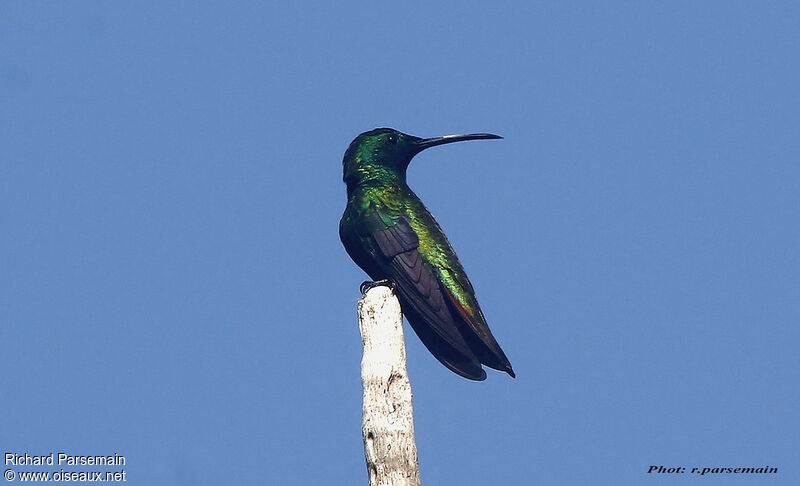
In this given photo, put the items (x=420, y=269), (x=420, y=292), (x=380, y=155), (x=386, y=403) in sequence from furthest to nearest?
(x=380, y=155)
(x=420, y=269)
(x=420, y=292)
(x=386, y=403)

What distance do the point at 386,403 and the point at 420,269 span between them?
199cm

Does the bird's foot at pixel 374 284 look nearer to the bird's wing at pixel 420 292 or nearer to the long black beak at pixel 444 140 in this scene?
the bird's wing at pixel 420 292

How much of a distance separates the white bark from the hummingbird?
38.8 inches

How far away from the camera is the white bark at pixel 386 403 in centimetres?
725

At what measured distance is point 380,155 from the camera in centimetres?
1024

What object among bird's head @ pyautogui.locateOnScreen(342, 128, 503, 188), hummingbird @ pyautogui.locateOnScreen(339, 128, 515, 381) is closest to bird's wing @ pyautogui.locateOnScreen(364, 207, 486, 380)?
hummingbird @ pyautogui.locateOnScreen(339, 128, 515, 381)

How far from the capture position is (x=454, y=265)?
9438mm

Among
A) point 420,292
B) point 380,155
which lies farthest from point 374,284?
point 380,155

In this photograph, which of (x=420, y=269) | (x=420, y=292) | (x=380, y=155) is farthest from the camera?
(x=380, y=155)

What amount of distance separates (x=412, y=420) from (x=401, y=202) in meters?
2.83

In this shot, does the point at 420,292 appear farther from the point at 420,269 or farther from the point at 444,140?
the point at 444,140

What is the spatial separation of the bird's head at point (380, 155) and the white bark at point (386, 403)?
2.29m

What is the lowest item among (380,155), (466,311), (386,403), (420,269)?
(386,403)

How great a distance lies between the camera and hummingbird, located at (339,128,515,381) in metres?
9.08
